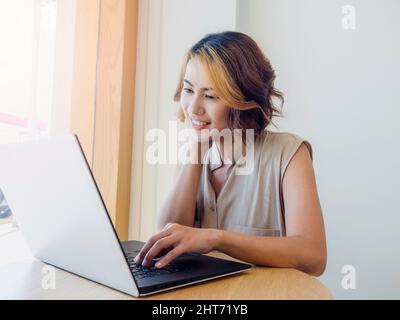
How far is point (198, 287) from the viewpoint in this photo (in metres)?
0.52

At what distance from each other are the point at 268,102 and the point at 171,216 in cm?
46

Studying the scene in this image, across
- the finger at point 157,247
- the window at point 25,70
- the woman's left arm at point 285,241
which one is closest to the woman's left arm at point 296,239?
the woman's left arm at point 285,241

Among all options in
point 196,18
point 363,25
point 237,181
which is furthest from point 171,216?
point 363,25

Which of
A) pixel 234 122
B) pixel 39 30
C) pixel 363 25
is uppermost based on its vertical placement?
pixel 363 25

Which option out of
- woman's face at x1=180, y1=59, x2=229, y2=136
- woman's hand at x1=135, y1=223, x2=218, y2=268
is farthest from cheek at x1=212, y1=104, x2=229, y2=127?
woman's hand at x1=135, y1=223, x2=218, y2=268

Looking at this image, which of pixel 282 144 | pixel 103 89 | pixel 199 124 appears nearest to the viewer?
pixel 282 144

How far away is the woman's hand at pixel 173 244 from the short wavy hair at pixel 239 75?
49 cm

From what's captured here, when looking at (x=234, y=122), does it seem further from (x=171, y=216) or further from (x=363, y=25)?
(x=363, y=25)

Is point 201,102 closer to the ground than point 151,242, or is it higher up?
higher up

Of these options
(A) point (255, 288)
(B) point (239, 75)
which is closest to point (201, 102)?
(B) point (239, 75)

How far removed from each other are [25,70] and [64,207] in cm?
83

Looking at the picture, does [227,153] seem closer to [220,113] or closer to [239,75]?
[220,113]

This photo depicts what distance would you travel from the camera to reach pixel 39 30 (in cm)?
121

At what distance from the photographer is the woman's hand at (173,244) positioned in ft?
1.90
